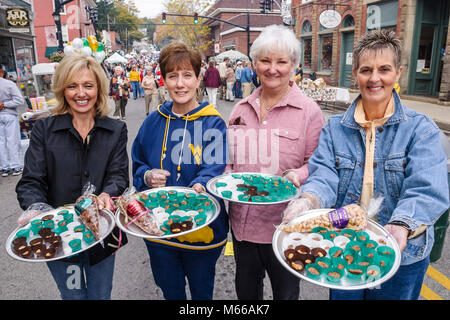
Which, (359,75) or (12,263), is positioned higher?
(359,75)

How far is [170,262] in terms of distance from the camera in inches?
95.3

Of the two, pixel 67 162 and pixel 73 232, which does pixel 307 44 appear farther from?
pixel 73 232

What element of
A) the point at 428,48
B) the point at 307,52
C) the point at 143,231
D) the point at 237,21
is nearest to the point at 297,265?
the point at 143,231

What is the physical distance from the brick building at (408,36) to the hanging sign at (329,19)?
4.37 ft

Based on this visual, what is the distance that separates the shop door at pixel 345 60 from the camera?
21109 millimetres

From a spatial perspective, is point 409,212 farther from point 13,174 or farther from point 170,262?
point 13,174

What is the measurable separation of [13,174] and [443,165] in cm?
795

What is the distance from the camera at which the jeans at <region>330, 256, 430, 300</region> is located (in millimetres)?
1826

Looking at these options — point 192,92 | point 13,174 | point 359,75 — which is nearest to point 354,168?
point 359,75

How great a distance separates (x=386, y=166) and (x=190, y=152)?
1.27 m

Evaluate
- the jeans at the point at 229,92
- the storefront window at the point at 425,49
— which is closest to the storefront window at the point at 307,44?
the storefront window at the point at 425,49

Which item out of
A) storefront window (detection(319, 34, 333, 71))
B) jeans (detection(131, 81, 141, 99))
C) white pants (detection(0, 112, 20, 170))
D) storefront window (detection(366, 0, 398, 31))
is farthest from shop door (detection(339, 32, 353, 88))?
white pants (detection(0, 112, 20, 170))

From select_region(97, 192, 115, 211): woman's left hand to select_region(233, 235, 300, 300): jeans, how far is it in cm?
92

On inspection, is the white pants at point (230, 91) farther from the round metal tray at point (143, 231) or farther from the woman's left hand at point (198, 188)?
the woman's left hand at point (198, 188)
